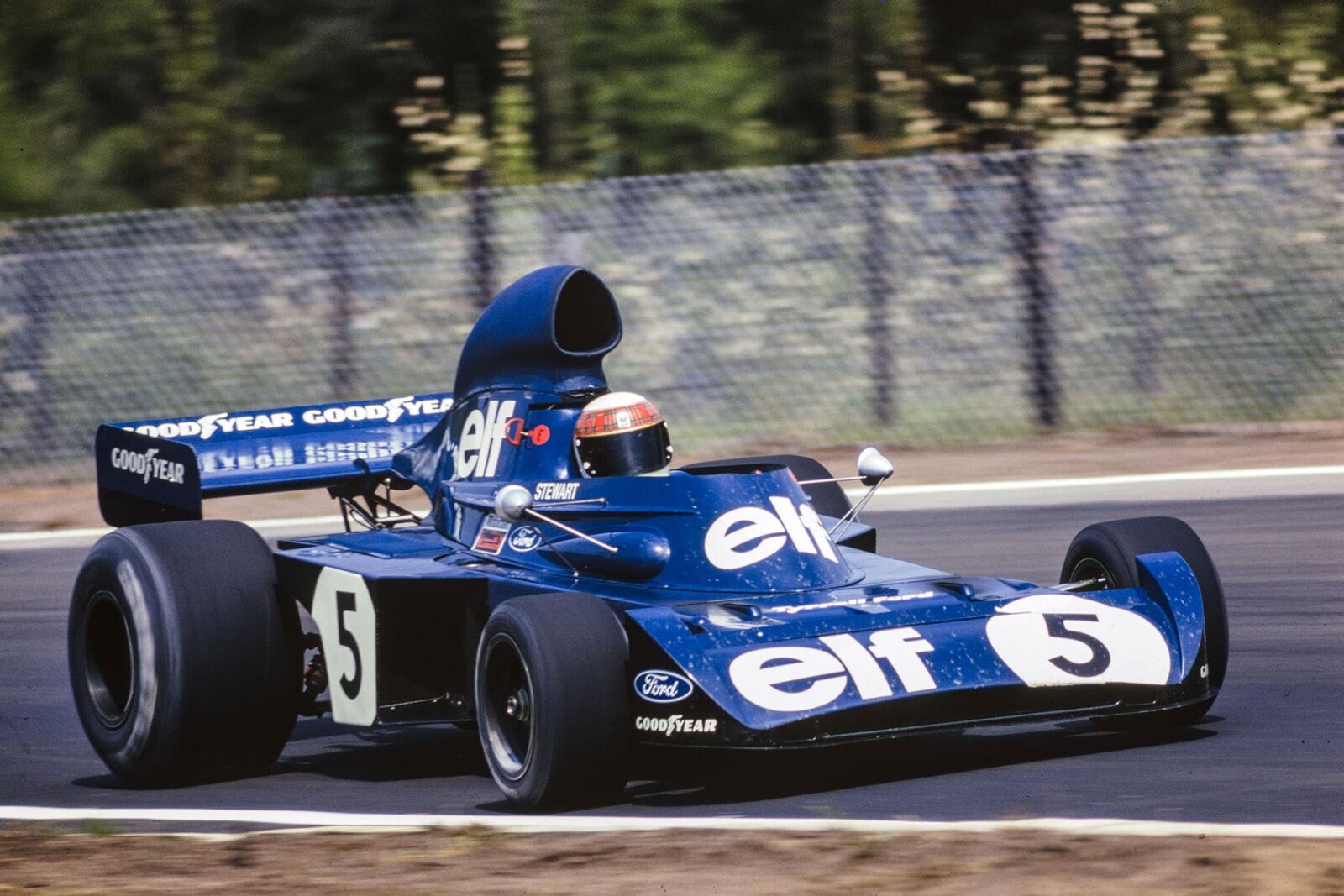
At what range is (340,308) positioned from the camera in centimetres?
1623

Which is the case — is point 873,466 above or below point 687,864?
above

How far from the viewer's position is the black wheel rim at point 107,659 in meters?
7.97

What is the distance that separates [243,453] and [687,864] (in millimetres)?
4186

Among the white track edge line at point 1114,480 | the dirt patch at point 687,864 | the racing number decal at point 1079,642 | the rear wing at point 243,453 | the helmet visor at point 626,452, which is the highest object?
the helmet visor at point 626,452

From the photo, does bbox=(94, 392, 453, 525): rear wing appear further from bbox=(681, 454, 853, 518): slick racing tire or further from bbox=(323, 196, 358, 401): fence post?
bbox=(323, 196, 358, 401): fence post

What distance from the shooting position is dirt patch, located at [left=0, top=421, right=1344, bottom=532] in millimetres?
13977

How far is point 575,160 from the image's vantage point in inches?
817

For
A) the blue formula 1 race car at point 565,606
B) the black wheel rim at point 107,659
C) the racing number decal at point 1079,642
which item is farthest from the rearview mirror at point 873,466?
the black wheel rim at point 107,659

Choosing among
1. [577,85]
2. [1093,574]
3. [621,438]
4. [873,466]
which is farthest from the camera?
[577,85]

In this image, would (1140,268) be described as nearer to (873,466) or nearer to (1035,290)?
(1035,290)

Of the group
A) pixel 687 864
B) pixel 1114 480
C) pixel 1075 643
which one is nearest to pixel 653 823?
pixel 687 864

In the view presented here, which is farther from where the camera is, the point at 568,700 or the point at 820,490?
the point at 820,490

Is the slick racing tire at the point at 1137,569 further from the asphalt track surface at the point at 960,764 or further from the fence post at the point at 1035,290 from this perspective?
the fence post at the point at 1035,290

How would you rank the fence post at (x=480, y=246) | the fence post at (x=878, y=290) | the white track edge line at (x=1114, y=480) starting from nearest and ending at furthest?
1. the white track edge line at (x=1114, y=480)
2. the fence post at (x=878, y=290)
3. the fence post at (x=480, y=246)
